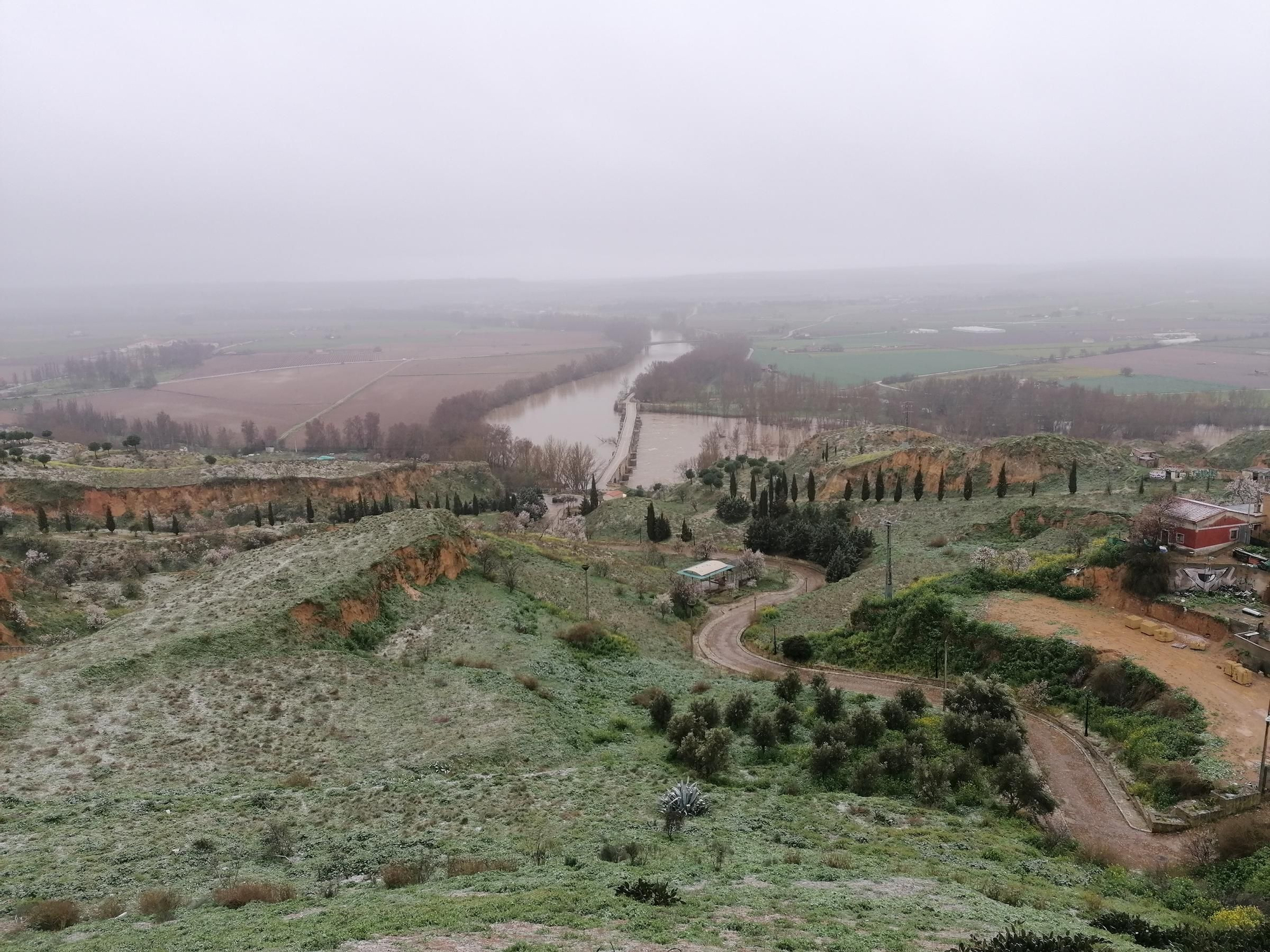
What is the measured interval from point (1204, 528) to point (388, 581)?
95.8 feet

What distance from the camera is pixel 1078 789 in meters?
18.1

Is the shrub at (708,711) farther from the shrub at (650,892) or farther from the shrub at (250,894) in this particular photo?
the shrub at (250,894)

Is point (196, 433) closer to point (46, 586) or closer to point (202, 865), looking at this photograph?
point (46, 586)

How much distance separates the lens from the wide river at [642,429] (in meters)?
92.7

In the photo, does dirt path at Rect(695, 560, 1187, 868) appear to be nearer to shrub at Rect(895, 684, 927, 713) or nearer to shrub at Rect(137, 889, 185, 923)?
shrub at Rect(895, 684, 927, 713)

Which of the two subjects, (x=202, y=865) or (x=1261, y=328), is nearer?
(x=202, y=865)

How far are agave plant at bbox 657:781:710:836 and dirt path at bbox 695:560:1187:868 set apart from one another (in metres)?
8.13

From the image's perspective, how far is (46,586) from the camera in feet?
114

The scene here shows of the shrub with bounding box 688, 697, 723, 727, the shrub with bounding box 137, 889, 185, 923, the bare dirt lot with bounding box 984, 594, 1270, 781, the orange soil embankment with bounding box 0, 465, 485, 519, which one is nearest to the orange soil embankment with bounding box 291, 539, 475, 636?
the shrub with bounding box 688, 697, 723, 727

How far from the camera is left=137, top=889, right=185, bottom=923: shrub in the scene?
11.1m

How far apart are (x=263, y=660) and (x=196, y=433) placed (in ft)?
326

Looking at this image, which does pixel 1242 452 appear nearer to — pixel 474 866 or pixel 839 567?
pixel 839 567

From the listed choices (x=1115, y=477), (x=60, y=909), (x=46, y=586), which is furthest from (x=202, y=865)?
(x=1115, y=477)

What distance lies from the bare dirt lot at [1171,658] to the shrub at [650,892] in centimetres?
1394
